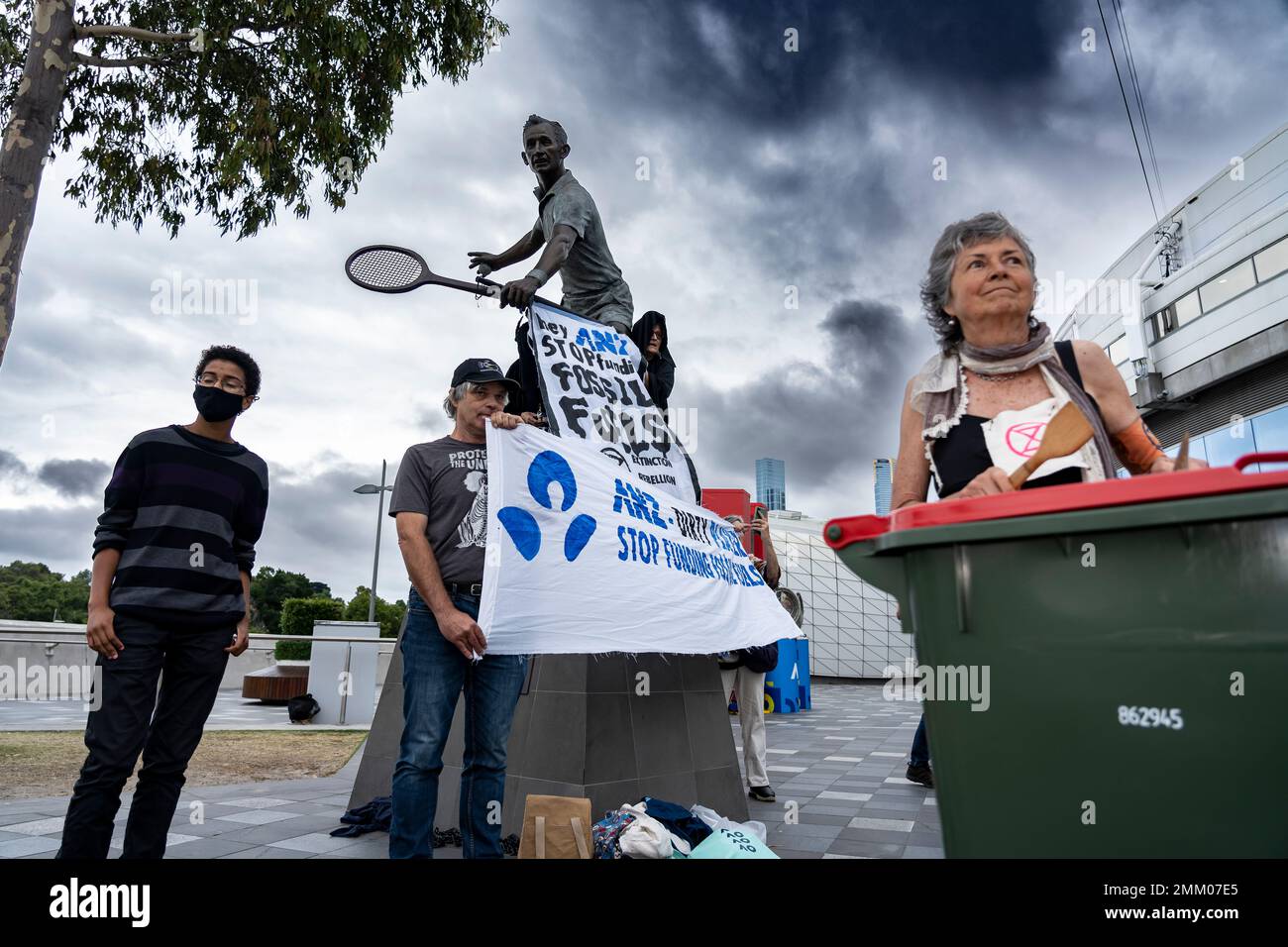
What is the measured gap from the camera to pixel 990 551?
1.13 m

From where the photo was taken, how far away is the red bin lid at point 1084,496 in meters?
0.98

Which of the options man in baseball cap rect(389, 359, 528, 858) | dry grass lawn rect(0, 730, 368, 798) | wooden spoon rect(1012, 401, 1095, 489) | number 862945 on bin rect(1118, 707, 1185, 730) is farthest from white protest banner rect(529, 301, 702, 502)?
dry grass lawn rect(0, 730, 368, 798)

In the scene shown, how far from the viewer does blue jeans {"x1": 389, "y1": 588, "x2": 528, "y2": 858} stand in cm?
259

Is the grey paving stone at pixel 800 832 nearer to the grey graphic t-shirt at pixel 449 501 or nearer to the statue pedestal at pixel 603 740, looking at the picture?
the statue pedestal at pixel 603 740

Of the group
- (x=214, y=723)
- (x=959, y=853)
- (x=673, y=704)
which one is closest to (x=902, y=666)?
(x=214, y=723)

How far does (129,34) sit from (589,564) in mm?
7443

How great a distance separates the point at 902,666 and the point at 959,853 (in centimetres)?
3328

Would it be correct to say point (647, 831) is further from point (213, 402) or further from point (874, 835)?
point (213, 402)

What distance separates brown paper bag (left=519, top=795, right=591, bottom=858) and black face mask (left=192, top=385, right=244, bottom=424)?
1.97 meters

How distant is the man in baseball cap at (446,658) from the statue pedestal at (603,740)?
0.61 m

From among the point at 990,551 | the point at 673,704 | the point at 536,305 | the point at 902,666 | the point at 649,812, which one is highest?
the point at 536,305
